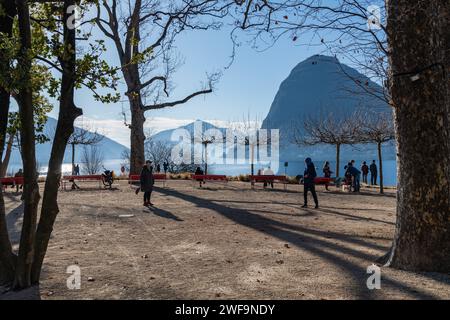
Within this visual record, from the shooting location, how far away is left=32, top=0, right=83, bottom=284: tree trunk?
5.42m

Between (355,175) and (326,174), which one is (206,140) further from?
(355,175)

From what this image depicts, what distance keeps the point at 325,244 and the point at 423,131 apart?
3093 mm

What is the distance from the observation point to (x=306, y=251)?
7.21 metres

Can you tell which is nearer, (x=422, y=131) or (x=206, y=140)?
(x=422, y=131)

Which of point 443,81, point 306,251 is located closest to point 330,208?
point 306,251

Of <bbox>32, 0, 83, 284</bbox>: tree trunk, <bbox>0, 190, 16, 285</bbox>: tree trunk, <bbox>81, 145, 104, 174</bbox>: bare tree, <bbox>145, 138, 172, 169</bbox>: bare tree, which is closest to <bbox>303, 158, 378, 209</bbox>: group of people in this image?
<bbox>32, 0, 83, 284</bbox>: tree trunk

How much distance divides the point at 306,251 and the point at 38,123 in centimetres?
534

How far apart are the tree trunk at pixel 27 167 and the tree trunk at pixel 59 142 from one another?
0.38ft

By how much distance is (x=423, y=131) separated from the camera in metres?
5.62

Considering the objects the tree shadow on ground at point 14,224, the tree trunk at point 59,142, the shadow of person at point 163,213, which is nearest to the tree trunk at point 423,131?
the tree trunk at point 59,142

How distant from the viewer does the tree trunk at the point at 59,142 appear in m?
5.42

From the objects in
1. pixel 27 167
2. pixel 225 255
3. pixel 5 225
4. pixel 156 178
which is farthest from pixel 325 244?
pixel 156 178

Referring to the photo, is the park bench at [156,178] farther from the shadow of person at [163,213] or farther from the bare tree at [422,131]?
the bare tree at [422,131]
